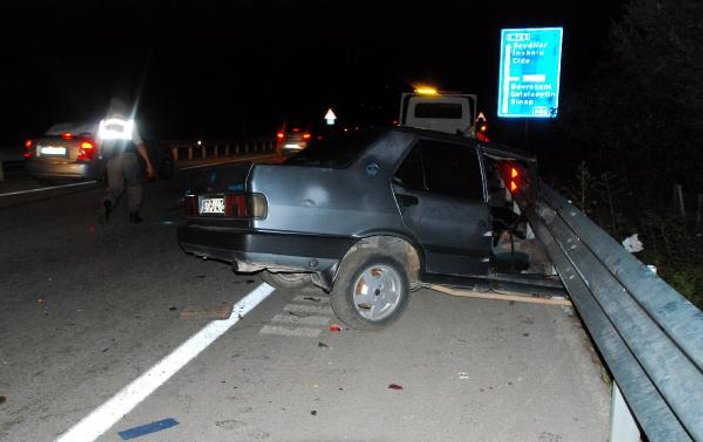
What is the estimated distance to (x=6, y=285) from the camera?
6.91 meters

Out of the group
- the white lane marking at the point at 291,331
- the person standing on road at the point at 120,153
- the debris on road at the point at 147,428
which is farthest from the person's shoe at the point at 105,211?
the debris on road at the point at 147,428

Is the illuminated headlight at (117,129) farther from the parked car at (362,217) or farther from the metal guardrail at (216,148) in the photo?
the metal guardrail at (216,148)

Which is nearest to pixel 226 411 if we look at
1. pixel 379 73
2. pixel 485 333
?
pixel 485 333

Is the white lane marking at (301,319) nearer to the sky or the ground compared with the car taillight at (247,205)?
nearer to the ground

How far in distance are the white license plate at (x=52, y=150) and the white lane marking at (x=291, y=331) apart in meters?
10.6

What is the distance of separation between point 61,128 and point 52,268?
8.32 metres

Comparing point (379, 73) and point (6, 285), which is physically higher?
point (379, 73)

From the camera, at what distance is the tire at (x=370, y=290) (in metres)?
5.46

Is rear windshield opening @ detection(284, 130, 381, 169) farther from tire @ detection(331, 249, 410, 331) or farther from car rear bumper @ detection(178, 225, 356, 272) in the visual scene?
tire @ detection(331, 249, 410, 331)

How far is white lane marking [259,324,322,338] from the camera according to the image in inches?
217

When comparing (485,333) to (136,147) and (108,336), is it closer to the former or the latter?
(108,336)

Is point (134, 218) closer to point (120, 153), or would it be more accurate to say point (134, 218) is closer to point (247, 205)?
point (120, 153)

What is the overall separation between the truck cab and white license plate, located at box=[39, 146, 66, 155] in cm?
761

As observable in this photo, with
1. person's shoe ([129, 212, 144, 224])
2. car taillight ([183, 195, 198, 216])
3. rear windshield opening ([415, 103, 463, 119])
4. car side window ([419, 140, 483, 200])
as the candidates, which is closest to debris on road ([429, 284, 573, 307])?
car side window ([419, 140, 483, 200])
